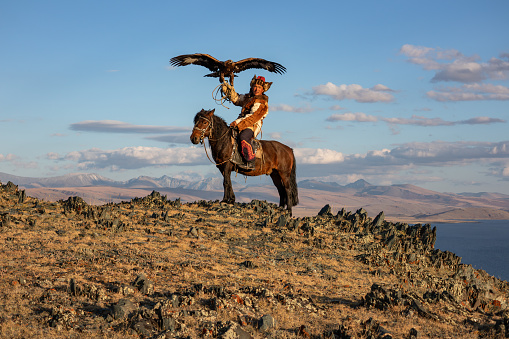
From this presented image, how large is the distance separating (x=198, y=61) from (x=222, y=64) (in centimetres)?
137

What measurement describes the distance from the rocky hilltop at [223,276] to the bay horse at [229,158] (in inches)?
59.2

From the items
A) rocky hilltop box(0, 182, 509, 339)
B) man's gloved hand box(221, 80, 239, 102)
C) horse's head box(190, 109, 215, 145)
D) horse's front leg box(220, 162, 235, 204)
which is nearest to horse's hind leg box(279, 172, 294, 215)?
rocky hilltop box(0, 182, 509, 339)

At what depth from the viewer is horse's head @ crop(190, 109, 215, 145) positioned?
21672 millimetres

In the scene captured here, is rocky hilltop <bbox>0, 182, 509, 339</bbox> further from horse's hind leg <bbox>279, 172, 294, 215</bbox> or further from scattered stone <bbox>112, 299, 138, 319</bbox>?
horse's hind leg <bbox>279, 172, 294, 215</bbox>

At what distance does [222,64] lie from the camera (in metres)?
23.2

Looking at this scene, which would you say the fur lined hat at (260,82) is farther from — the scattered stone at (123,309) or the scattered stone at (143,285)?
the scattered stone at (123,309)

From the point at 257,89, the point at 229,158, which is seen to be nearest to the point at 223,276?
the point at 229,158

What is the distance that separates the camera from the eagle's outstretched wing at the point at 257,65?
23.6 meters

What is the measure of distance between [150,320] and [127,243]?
7.72m

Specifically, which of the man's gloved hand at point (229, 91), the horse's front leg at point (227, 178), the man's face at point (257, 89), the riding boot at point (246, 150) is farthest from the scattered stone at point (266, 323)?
the man's face at point (257, 89)

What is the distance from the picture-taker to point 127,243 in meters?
17.1

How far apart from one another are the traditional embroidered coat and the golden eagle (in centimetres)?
122

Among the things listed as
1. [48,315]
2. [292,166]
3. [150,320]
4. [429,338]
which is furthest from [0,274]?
[292,166]

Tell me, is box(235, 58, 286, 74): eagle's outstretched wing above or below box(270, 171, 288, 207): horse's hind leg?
above
